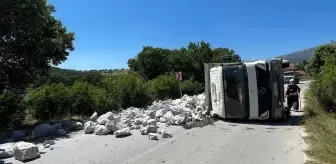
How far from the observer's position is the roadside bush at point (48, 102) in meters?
15.2

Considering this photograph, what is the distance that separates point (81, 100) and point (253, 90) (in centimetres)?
782

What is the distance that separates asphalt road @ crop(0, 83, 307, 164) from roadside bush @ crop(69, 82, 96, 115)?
487cm

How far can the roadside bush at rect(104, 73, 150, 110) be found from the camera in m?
19.6

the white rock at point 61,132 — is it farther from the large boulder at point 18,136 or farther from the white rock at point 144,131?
the white rock at point 144,131

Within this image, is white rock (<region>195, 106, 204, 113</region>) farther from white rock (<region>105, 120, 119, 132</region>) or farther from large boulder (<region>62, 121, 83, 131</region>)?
large boulder (<region>62, 121, 83, 131</region>)

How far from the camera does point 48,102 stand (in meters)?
15.5

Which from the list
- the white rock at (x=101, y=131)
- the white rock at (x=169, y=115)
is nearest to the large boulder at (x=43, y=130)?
the white rock at (x=101, y=131)

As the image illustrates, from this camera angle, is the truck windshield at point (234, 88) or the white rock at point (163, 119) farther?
the truck windshield at point (234, 88)

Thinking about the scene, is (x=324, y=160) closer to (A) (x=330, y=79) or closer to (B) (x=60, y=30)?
(A) (x=330, y=79)

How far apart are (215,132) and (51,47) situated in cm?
718

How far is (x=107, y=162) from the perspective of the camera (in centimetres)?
773

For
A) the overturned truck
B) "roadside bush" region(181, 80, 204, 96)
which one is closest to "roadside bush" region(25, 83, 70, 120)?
the overturned truck

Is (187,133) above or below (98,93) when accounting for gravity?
below

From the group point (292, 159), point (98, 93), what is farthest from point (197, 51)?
point (292, 159)
